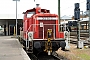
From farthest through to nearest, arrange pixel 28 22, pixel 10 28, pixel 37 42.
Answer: pixel 10 28 < pixel 28 22 < pixel 37 42

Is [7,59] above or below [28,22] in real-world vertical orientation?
below

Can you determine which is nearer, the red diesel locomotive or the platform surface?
the platform surface

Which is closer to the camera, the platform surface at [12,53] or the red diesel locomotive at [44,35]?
the platform surface at [12,53]

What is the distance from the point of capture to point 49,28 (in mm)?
13586

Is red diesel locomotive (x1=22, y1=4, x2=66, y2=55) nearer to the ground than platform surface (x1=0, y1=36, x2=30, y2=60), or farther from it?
farther from it

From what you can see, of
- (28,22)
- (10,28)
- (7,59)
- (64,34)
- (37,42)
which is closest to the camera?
(7,59)

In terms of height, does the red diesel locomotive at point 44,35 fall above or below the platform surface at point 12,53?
above

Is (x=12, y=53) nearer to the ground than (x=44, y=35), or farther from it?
nearer to the ground

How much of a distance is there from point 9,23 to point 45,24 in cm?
4617

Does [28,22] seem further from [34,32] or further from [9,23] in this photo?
[9,23]

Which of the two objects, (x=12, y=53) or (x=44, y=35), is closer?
(x=12, y=53)

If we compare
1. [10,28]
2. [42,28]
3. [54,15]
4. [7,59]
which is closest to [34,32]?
[42,28]

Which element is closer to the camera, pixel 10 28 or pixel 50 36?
pixel 50 36

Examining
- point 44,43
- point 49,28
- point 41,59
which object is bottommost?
A: point 41,59
